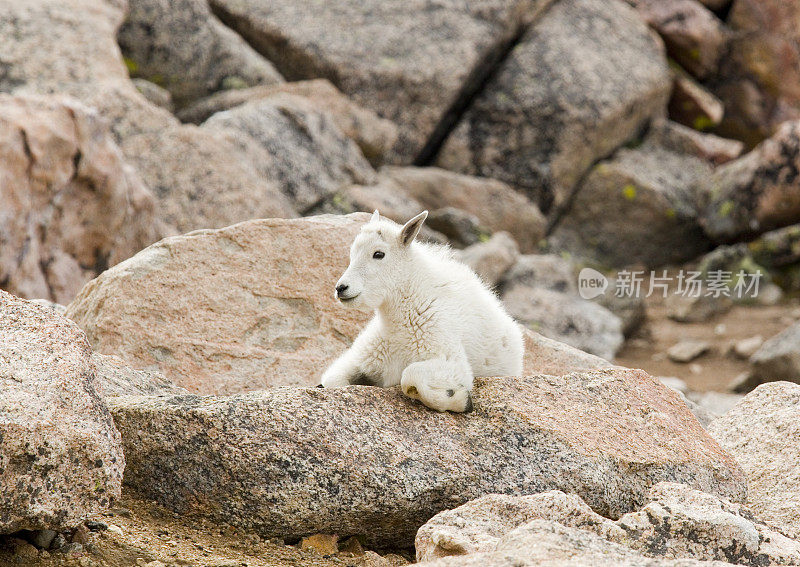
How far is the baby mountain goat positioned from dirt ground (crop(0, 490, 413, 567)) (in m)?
1.42

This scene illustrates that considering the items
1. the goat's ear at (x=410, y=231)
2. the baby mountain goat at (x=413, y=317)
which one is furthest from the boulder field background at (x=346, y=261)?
the goat's ear at (x=410, y=231)

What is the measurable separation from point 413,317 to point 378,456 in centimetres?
147

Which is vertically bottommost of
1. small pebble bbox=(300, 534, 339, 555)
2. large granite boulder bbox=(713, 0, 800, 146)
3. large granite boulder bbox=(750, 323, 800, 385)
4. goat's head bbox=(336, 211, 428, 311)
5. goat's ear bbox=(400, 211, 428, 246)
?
large granite boulder bbox=(750, 323, 800, 385)

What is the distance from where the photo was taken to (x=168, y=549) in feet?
18.1

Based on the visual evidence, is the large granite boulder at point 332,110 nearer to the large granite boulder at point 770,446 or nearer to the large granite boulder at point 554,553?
the large granite boulder at point 770,446

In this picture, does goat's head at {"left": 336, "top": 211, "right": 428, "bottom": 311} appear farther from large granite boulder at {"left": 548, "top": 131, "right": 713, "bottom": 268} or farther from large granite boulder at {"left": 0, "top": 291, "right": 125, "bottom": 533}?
large granite boulder at {"left": 548, "top": 131, "right": 713, "bottom": 268}

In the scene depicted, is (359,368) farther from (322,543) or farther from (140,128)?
(140,128)

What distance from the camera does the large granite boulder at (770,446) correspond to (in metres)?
7.27

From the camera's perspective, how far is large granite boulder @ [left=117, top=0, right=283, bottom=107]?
1892 centimetres

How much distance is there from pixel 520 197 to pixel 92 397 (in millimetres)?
17668

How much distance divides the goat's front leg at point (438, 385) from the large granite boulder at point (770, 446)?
2.62 meters

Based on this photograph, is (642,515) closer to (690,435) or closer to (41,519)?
(690,435)

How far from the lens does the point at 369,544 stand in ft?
21.0

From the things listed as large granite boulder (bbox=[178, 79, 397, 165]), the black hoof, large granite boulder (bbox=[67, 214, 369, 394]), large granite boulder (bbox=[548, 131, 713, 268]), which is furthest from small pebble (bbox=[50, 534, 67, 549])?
large granite boulder (bbox=[548, 131, 713, 268])
